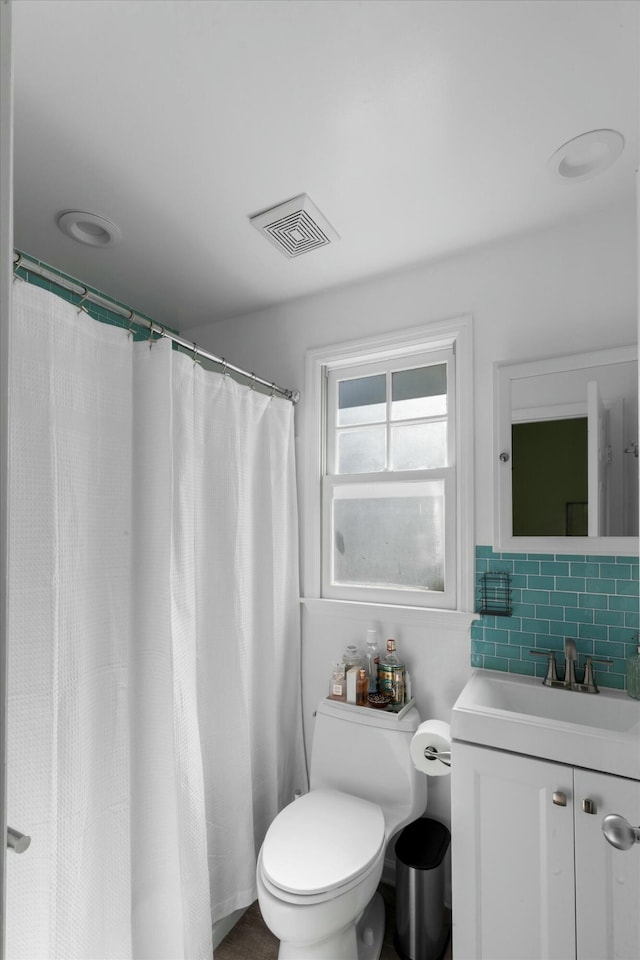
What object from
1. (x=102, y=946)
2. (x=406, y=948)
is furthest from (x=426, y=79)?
(x=406, y=948)

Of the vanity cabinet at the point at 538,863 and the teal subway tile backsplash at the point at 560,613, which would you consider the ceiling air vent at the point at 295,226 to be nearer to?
the teal subway tile backsplash at the point at 560,613

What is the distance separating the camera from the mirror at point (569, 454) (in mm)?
1459

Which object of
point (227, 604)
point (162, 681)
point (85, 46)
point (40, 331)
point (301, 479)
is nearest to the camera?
point (85, 46)

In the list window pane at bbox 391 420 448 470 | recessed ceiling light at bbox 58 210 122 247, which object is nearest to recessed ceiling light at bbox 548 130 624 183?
window pane at bbox 391 420 448 470

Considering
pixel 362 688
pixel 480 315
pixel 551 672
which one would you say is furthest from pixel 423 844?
pixel 480 315

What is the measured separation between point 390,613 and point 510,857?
32.0 inches

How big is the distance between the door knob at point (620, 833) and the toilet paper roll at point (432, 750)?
776 millimetres

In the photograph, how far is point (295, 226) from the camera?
1.62 meters

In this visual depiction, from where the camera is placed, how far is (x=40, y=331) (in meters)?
1.17

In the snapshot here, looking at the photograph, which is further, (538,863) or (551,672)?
(551,672)

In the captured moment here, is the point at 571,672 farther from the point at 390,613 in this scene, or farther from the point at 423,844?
the point at 423,844

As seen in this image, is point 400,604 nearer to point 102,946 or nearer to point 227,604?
point 227,604

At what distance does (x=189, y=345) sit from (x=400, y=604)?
1249 mm

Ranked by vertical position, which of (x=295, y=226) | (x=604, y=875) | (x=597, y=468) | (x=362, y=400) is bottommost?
(x=604, y=875)
